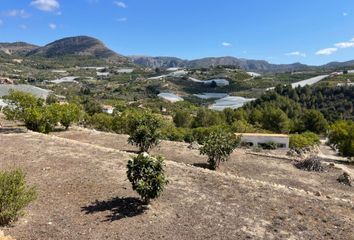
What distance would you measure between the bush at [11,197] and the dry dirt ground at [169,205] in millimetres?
355

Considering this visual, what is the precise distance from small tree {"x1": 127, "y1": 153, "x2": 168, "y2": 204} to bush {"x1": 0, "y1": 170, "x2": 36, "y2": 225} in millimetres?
3487

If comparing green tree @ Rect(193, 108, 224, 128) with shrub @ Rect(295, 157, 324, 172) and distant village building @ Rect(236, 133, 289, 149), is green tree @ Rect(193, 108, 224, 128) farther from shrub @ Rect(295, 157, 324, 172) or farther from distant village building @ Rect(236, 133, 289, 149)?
shrub @ Rect(295, 157, 324, 172)

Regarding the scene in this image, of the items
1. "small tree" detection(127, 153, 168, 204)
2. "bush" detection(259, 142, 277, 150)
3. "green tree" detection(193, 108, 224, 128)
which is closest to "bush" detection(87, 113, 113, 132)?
"bush" detection(259, 142, 277, 150)

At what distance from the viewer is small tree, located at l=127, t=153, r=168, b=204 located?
13398mm

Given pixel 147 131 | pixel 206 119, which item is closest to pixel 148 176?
pixel 147 131

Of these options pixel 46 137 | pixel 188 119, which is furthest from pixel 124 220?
pixel 188 119

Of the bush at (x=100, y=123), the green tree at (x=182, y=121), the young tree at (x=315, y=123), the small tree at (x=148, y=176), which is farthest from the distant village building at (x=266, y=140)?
the small tree at (x=148, y=176)

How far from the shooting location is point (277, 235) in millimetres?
12172

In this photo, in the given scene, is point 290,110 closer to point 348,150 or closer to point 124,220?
point 348,150

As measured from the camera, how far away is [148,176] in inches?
531

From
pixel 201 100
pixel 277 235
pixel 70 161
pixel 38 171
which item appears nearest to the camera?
pixel 277 235

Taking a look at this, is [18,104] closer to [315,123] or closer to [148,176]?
[148,176]

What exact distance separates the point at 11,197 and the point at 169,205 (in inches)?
208

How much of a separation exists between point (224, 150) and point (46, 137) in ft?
40.2
